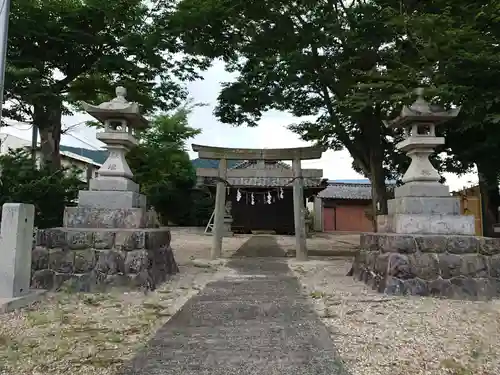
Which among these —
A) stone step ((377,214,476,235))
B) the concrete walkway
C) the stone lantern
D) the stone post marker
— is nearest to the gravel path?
the concrete walkway

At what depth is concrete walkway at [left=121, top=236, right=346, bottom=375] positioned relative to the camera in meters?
2.91

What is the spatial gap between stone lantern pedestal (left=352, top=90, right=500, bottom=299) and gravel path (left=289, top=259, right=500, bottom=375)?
0.26 m

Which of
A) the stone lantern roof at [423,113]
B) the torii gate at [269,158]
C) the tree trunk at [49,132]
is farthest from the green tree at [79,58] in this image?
the stone lantern roof at [423,113]

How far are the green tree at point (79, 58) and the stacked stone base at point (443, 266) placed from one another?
6.95 meters

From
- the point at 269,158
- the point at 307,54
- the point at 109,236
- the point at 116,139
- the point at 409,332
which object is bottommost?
the point at 409,332

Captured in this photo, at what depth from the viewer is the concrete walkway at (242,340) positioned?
2912 mm

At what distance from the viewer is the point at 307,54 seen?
9258 millimetres

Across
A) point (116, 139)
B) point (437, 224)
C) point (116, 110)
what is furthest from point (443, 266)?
point (116, 110)

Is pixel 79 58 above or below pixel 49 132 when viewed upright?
above

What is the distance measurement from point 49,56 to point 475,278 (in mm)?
9589

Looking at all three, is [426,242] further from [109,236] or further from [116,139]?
[116,139]

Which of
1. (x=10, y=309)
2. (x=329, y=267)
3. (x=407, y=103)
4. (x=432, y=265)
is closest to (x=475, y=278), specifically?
(x=432, y=265)

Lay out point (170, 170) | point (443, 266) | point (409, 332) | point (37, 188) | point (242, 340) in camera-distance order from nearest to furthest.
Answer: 1. point (242, 340)
2. point (409, 332)
3. point (443, 266)
4. point (37, 188)
5. point (170, 170)

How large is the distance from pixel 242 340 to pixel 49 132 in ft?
31.7
